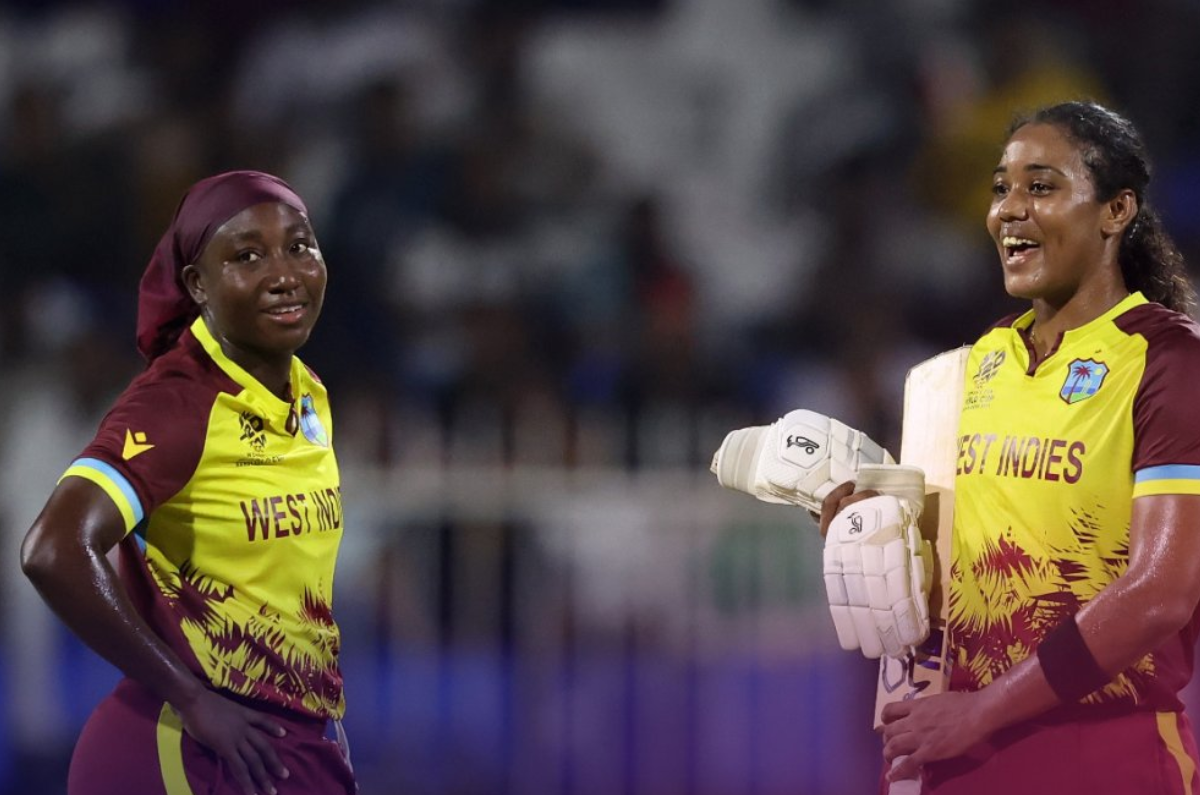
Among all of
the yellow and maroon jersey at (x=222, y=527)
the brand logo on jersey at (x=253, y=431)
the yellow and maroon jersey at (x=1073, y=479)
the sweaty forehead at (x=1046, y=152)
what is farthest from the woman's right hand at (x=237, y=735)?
the sweaty forehead at (x=1046, y=152)

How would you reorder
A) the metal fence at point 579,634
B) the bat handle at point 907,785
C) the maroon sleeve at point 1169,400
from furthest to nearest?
the metal fence at point 579,634
the bat handle at point 907,785
the maroon sleeve at point 1169,400

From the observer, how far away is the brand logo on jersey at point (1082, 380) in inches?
122

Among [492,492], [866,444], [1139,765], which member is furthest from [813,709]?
[1139,765]

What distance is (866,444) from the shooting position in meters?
3.63

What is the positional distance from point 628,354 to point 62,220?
109 inches

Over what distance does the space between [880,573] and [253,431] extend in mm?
1213

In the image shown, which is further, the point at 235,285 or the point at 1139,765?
the point at 235,285

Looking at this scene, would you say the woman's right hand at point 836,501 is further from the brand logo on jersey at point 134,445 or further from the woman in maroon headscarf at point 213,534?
the brand logo on jersey at point 134,445

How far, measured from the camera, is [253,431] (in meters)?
3.35

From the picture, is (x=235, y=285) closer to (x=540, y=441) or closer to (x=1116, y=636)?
(x=1116, y=636)

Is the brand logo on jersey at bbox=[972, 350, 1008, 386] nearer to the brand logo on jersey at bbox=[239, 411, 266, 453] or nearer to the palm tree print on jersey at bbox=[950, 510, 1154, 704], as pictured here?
the palm tree print on jersey at bbox=[950, 510, 1154, 704]

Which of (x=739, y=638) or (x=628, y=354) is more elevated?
(x=628, y=354)

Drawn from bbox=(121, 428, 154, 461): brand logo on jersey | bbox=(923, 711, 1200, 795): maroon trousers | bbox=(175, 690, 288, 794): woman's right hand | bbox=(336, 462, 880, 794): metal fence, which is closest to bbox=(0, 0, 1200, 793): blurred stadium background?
bbox=(336, 462, 880, 794): metal fence

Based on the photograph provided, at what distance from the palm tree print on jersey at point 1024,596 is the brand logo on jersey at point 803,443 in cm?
39
